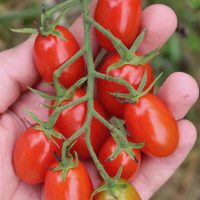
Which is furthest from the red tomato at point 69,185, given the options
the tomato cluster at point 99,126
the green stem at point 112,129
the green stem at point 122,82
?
the green stem at point 122,82

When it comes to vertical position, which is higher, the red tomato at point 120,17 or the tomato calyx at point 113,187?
the red tomato at point 120,17

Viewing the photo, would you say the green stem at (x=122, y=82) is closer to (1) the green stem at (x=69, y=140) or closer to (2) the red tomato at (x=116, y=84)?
(2) the red tomato at (x=116, y=84)

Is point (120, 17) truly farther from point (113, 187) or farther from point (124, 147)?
point (113, 187)

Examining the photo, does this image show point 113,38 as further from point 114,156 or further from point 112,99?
point 114,156

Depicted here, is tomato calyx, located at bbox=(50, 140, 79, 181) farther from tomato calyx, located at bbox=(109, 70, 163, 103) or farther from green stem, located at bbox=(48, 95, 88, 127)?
tomato calyx, located at bbox=(109, 70, 163, 103)

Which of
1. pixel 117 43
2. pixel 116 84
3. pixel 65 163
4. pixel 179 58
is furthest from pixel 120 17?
pixel 179 58

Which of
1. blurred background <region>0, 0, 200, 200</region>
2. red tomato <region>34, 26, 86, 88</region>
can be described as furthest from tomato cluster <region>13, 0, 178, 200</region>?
blurred background <region>0, 0, 200, 200</region>

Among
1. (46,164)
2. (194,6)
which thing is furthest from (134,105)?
(194,6)
